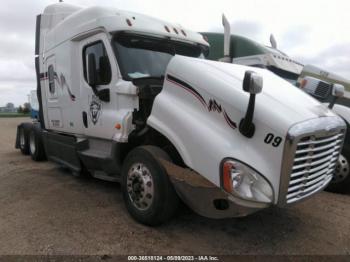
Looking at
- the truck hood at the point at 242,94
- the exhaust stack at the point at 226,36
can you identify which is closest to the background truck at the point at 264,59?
the exhaust stack at the point at 226,36

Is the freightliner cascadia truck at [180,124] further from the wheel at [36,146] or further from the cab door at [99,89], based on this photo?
the wheel at [36,146]

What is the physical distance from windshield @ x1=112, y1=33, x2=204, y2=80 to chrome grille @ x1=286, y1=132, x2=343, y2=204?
91.4 inches

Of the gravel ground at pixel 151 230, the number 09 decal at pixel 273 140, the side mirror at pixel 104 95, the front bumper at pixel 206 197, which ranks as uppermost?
the side mirror at pixel 104 95

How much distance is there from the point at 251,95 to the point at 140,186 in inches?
66.3

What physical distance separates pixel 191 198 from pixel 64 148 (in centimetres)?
334

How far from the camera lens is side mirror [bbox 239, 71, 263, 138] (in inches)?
108

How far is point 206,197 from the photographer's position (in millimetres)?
3111

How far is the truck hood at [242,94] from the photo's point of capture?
Answer: 292 centimetres

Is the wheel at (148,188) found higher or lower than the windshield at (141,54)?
lower

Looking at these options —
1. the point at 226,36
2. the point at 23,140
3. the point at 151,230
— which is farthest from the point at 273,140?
the point at 23,140


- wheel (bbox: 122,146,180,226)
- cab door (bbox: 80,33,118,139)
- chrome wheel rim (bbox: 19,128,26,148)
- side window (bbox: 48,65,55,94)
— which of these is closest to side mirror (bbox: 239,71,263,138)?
wheel (bbox: 122,146,180,226)

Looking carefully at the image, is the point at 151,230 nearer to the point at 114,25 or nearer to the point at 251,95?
the point at 251,95

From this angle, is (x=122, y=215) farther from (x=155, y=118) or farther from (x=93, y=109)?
(x=93, y=109)

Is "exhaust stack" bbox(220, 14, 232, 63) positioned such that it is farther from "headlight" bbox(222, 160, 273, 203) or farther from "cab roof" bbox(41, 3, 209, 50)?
"headlight" bbox(222, 160, 273, 203)
